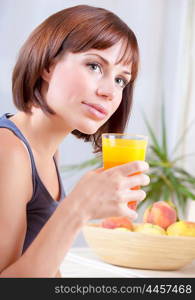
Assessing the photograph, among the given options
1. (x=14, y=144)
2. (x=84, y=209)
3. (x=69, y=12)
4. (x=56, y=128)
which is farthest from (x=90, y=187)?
(x=69, y=12)

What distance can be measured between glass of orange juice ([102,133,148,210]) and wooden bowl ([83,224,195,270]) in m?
0.35

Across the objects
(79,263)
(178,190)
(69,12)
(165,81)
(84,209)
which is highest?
(69,12)

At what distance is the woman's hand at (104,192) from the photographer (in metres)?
1.14

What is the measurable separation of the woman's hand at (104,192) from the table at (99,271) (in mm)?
447

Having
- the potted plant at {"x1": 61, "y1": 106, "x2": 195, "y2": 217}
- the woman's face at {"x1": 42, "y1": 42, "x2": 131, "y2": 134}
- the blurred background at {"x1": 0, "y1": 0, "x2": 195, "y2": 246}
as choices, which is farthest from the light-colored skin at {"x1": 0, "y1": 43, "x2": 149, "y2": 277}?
the blurred background at {"x1": 0, "y1": 0, "x2": 195, "y2": 246}

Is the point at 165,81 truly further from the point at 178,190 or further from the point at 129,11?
the point at 178,190

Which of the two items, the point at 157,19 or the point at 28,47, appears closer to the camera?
the point at 28,47

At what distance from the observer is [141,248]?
161 centimetres

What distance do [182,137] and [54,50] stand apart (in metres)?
3.66

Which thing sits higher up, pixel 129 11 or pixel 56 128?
pixel 56 128

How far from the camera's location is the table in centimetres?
156

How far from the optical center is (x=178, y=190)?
4680mm

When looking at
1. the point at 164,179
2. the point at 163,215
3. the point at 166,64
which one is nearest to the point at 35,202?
the point at 163,215

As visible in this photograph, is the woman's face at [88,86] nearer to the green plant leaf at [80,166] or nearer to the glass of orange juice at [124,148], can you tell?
the glass of orange juice at [124,148]
